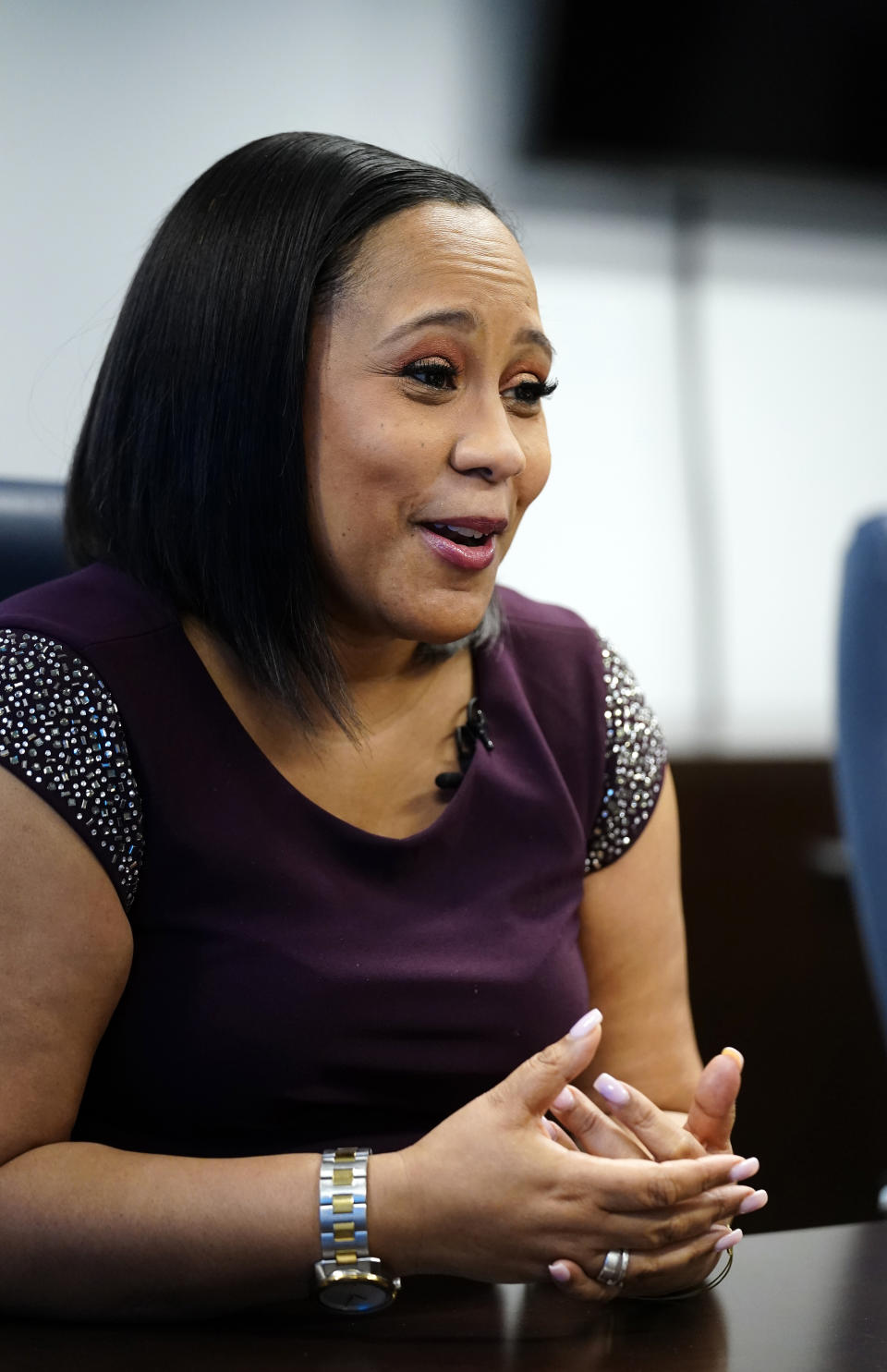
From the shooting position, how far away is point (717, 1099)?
43.1 inches

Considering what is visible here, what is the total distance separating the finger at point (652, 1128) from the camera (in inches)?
40.8

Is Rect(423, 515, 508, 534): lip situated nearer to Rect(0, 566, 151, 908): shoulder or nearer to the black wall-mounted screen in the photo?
Rect(0, 566, 151, 908): shoulder

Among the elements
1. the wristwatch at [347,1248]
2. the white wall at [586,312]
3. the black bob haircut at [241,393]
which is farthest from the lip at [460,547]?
the white wall at [586,312]

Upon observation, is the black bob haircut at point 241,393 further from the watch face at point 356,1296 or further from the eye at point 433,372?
the watch face at point 356,1296

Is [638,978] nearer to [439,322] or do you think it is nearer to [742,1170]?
[742,1170]

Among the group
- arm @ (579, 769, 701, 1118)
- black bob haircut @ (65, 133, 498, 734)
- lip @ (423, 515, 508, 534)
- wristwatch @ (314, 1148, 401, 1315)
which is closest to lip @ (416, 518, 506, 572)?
lip @ (423, 515, 508, 534)

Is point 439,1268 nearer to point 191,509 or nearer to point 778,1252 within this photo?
point 778,1252

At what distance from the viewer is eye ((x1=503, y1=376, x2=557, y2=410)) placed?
1.22 meters

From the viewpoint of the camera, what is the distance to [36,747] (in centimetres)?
106

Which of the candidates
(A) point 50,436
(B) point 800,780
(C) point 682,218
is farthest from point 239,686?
(C) point 682,218

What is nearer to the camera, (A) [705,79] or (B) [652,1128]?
A: (B) [652,1128]

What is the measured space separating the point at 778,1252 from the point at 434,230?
0.83 meters

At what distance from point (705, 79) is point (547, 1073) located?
7.28 ft

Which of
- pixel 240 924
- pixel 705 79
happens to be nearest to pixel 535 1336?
pixel 240 924
